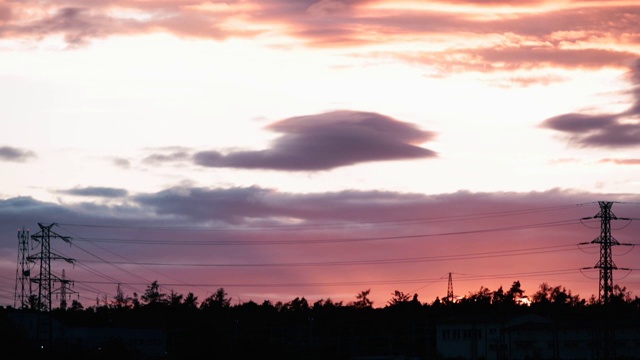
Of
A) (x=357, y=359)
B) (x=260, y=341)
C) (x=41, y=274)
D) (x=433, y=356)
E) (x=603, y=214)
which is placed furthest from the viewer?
(x=433, y=356)

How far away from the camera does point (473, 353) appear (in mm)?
172625

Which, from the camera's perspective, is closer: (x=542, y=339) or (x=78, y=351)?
(x=78, y=351)

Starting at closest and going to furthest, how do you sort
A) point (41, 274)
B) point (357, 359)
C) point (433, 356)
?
point (41, 274), point (357, 359), point (433, 356)

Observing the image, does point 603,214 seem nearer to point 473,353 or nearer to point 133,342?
point 473,353

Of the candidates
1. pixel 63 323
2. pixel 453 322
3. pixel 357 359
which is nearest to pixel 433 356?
pixel 453 322

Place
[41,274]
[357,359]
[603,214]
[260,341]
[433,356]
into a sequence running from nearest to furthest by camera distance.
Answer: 1. [603,214]
2. [41,274]
3. [260,341]
4. [357,359]
5. [433,356]

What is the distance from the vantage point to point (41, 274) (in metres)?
137

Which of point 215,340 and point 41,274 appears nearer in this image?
point 41,274

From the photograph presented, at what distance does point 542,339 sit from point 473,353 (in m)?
13.2

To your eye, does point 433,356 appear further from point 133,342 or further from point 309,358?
point 133,342

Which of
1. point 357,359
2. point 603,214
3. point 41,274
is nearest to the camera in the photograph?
point 603,214

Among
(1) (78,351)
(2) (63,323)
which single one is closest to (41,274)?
(1) (78,351)

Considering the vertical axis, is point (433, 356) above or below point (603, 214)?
below

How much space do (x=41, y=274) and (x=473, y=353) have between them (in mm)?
75776
